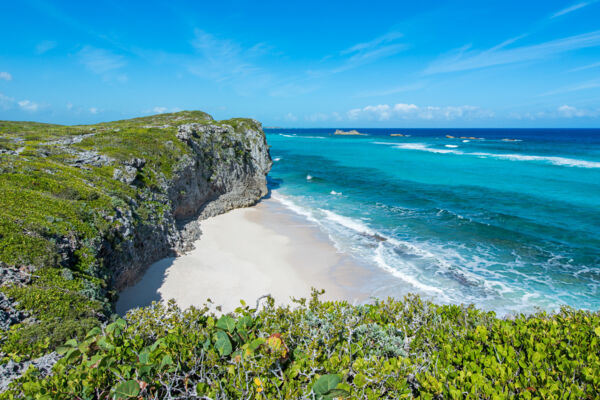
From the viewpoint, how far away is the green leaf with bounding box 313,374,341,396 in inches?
145

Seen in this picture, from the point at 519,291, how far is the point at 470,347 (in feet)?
44.0

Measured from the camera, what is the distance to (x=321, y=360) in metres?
4.73

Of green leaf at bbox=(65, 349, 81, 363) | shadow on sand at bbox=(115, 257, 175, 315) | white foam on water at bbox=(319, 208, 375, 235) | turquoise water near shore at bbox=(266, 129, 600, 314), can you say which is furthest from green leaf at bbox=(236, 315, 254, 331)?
white foam on water at bbox=(319, 208, 375, 235)

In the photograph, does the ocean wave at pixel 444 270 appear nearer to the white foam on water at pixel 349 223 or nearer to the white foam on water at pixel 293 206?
the white foam on water at pixel 349 223

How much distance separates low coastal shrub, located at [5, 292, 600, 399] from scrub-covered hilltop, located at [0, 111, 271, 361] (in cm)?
214

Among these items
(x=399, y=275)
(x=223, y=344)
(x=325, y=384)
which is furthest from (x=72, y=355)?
(x=399, y=275)

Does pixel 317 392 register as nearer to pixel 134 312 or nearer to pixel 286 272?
pixel 134 312

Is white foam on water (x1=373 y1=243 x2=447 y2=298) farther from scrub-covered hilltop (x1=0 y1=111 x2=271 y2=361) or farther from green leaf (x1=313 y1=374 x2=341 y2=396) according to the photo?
green leaf (x1=313 y1=374 x2=341 y2=396)

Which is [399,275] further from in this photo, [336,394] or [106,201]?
[106,201]

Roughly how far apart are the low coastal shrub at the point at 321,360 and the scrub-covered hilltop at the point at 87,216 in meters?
2.14

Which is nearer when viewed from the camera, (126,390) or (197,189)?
(126,390)

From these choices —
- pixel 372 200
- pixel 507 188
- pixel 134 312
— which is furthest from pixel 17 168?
pixel 507 188

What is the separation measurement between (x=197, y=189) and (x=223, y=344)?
21.7m

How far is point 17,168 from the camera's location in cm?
1282
